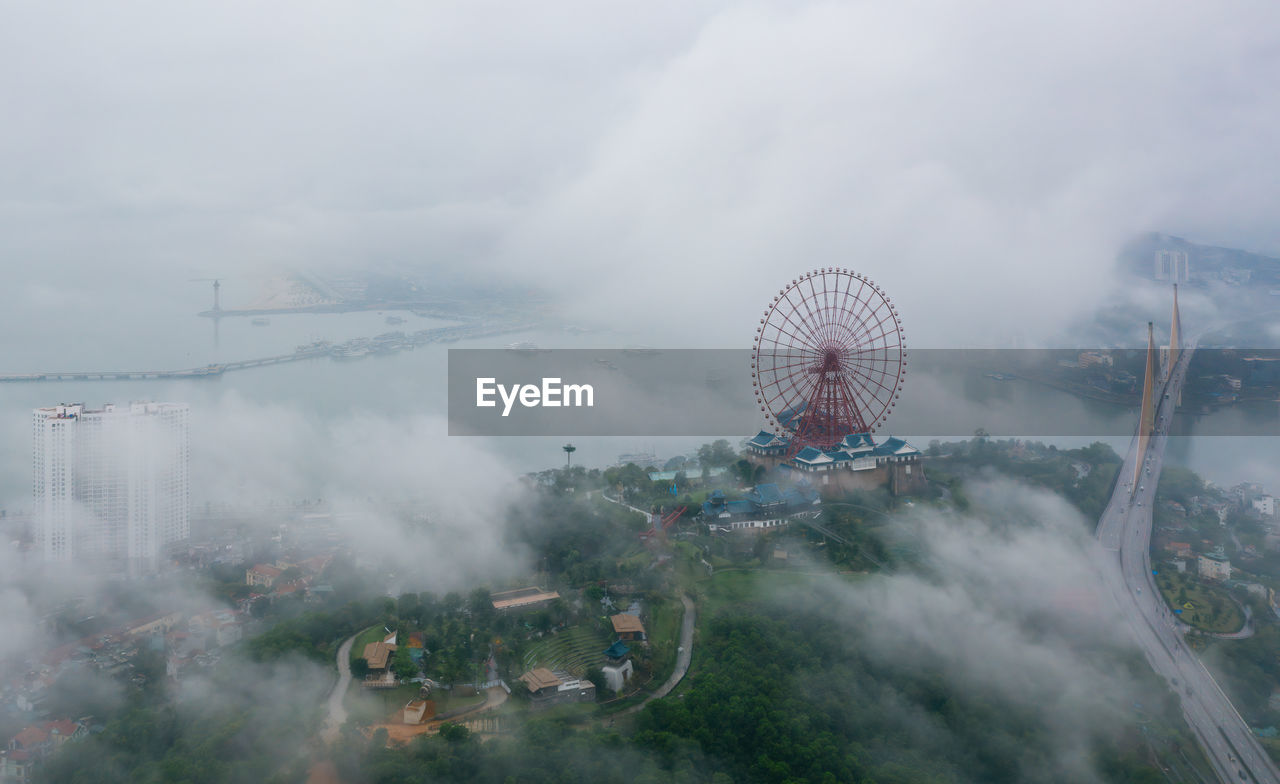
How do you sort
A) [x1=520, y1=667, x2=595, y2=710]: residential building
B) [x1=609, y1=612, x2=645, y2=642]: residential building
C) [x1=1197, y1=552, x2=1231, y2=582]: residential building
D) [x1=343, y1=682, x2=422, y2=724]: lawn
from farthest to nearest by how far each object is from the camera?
[x1=1197, y1=552, x2=1231, y2=582]: residential building, [x1=609, y1=612, x2=645, y2=642]: residential building, [x1=520, y1=667, x2=595, y2=710]: residential building, [x1=343, y1=682, x2=422, y2=724]: lawn

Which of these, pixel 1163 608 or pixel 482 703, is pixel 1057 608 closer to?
pixel 1163 608

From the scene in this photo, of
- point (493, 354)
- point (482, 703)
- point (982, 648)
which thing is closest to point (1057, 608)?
point (982, 648)

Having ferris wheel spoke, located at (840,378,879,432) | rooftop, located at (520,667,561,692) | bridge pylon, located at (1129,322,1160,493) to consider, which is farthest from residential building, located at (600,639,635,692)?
bridge pylon, located at (1129,322,1160,493)

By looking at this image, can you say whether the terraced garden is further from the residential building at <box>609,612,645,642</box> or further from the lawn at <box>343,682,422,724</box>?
Answer: the lawn at <box>343,682,422,724</box>

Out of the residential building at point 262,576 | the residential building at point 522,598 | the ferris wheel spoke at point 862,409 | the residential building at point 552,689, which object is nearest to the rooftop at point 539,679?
the residential building at point 552,689

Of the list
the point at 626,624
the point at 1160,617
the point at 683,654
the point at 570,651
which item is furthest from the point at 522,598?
the point at 1160,617

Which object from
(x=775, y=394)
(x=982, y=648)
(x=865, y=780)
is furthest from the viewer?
(x=775, y=394)

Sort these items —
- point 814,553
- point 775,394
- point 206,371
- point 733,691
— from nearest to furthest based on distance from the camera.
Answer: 1. point 733,691
2. point 814,553
3. point 775,394
4. point 206,371
